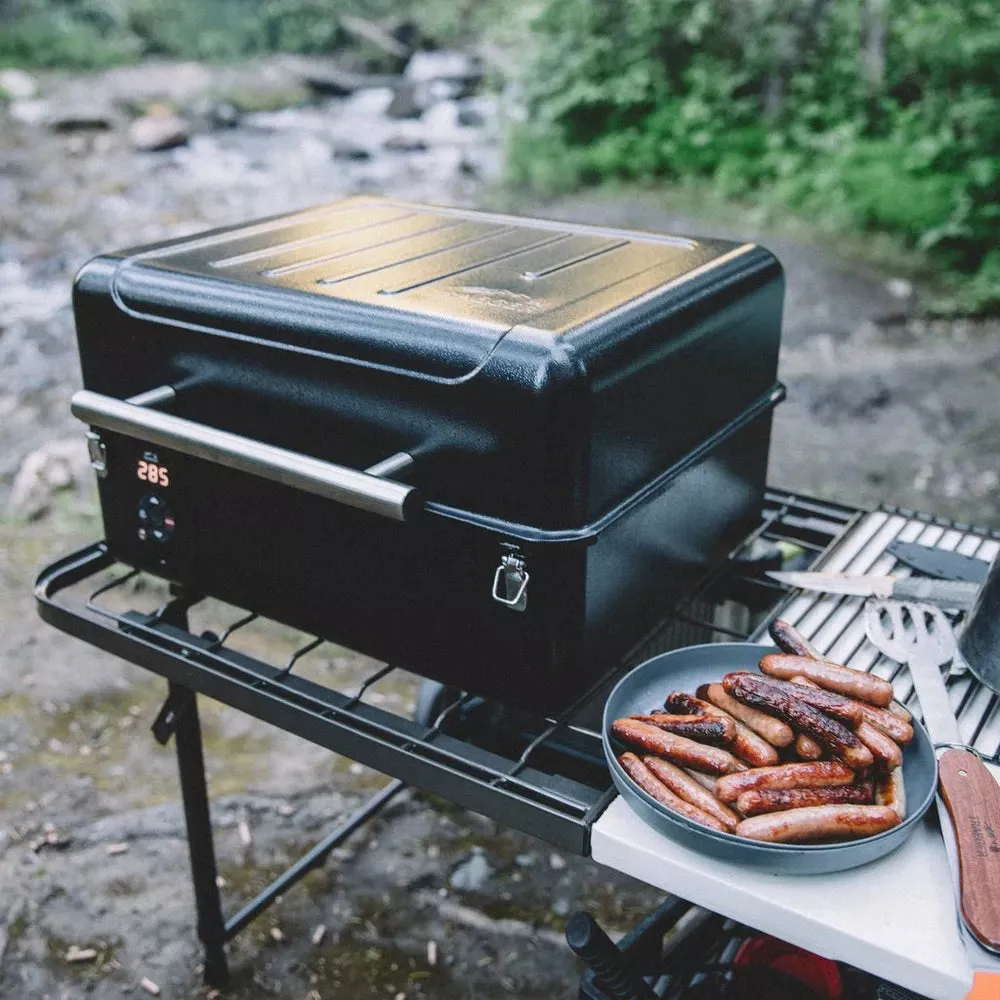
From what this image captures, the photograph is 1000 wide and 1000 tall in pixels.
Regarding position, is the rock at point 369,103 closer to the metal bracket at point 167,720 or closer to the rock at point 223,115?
the rock at point 223,115

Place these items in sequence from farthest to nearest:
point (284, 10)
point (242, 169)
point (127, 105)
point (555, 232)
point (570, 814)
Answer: point (284, 10)
point (127, 105)
point (242, 169)
point (555, 232)
point (570, 814)

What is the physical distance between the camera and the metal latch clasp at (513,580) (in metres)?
1.54

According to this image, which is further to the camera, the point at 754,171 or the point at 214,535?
the point at 754,171

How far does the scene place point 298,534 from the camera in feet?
5.91

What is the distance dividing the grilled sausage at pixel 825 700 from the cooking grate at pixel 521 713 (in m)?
0.24

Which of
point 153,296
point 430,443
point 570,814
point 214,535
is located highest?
point 153,296

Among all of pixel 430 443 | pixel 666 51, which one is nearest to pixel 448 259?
pixel 430 443

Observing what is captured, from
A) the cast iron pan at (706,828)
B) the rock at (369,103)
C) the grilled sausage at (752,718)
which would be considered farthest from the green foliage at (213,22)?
the grilled sausage at (752,718)

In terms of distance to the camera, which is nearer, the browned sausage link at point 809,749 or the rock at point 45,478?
the browned sausage link at point 809,749

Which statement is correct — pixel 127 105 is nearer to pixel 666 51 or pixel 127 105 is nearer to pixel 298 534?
pixel 666 51

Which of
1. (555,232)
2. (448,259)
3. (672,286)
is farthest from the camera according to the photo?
(555,232)

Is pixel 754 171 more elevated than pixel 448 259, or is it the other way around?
pixel 448 259

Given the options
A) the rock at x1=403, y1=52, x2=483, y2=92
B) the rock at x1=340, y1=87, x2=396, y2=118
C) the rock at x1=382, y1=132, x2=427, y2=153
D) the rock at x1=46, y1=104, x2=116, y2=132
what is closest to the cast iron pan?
the rock at x1=382, y1=132, x2=427, y2=153

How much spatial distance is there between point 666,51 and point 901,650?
10.3 metres
